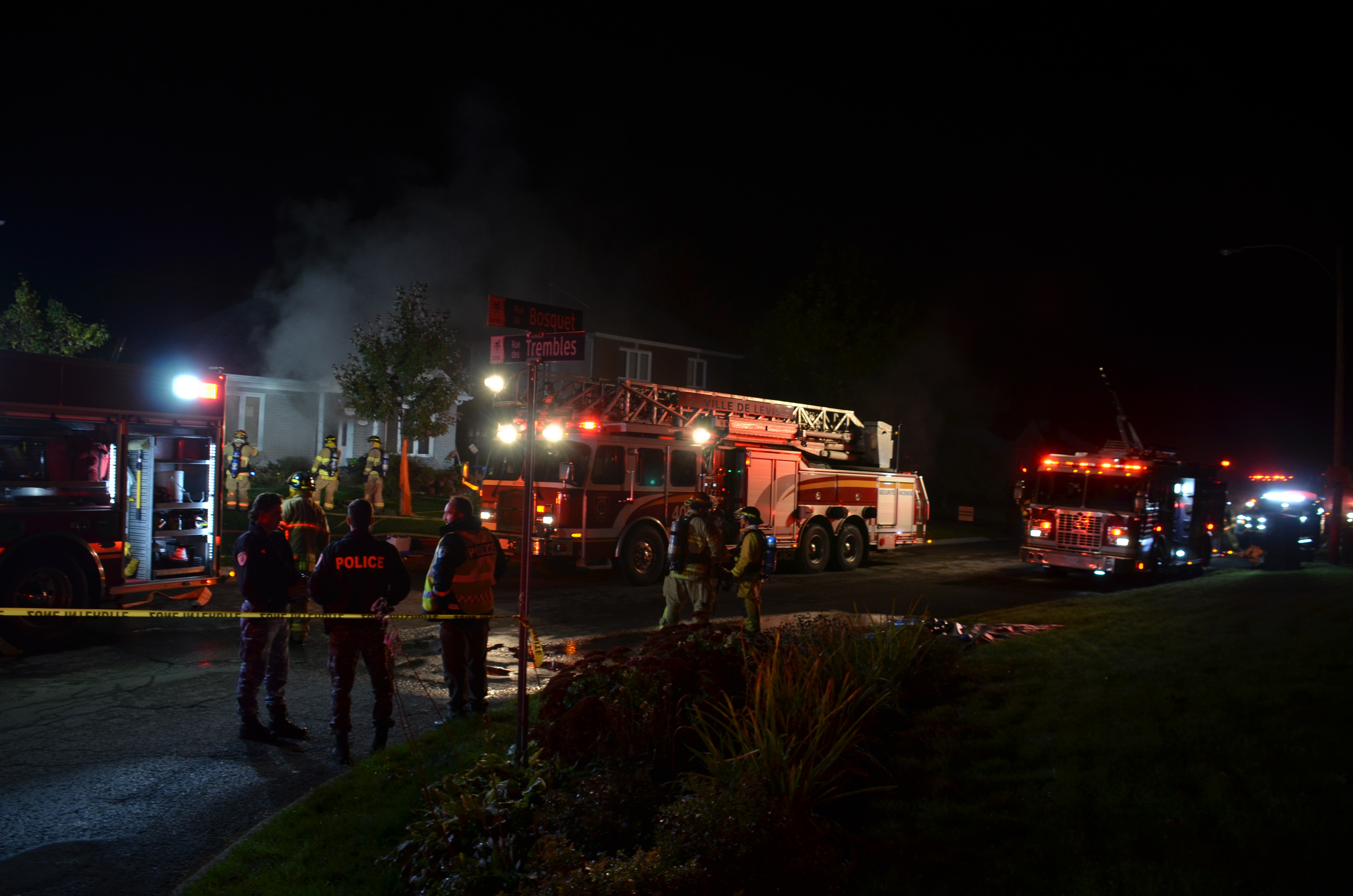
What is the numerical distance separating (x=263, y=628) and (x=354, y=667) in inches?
35.7

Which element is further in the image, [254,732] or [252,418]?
[252,418]

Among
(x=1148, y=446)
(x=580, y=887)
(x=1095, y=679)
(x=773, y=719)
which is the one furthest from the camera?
(x=1148, y=446)

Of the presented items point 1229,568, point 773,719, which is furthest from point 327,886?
point 1229,568

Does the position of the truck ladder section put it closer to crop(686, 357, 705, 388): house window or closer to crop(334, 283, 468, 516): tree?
crop(334, 283, 468, 516): tree

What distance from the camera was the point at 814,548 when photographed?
599 inches

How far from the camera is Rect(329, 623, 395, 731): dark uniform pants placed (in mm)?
5172

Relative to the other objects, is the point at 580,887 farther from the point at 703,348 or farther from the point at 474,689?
the point at 703,348

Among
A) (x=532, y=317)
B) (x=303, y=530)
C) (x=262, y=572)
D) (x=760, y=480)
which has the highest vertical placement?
(x=532, y=317)

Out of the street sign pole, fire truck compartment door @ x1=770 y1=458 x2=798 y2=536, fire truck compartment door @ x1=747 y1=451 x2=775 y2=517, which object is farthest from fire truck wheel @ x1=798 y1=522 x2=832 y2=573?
the street sign pole

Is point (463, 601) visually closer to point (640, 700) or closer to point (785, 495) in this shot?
point (640, 700)

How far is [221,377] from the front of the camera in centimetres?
905

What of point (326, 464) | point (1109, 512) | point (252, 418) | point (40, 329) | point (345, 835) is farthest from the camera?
point (252, 418)

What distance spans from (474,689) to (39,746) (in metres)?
2.57

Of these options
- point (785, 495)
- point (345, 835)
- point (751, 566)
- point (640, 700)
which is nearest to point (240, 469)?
point (785, 495)
